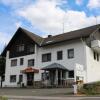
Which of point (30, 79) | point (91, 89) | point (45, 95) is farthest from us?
point (30, 79)

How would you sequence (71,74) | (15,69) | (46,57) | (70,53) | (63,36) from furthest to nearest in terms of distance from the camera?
1. (15,69)
2. (63,36)
3. (46,57)
4. (70,53)
5. (71,74)

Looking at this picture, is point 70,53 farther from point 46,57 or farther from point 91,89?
point 91,89

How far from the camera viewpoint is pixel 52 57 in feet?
136

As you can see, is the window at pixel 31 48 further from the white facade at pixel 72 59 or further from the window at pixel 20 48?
the window at pixel 20 48

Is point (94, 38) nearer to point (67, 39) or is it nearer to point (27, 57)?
point (67, 39)

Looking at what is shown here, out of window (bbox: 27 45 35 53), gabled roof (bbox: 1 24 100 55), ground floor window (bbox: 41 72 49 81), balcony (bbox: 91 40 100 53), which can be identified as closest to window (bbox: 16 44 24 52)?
window (bbox: 27 45 35 53)

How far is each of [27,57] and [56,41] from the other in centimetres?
706

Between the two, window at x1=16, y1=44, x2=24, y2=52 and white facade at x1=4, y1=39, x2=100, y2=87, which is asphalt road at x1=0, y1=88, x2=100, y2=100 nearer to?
white facade at x1=4, y1=39, x2=100, y2=87

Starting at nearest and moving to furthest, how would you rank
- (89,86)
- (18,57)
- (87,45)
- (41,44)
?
1. (89,86)
2. (87,45)
3. (41,44)
4. (18,57)

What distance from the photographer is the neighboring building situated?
1505 inches

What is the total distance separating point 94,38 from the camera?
3997 cm

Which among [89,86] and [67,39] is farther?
[67,39]

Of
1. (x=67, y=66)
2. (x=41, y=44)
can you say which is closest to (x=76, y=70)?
(x=67, y=66)

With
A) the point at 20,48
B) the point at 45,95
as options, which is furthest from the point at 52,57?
the point at 45,95
